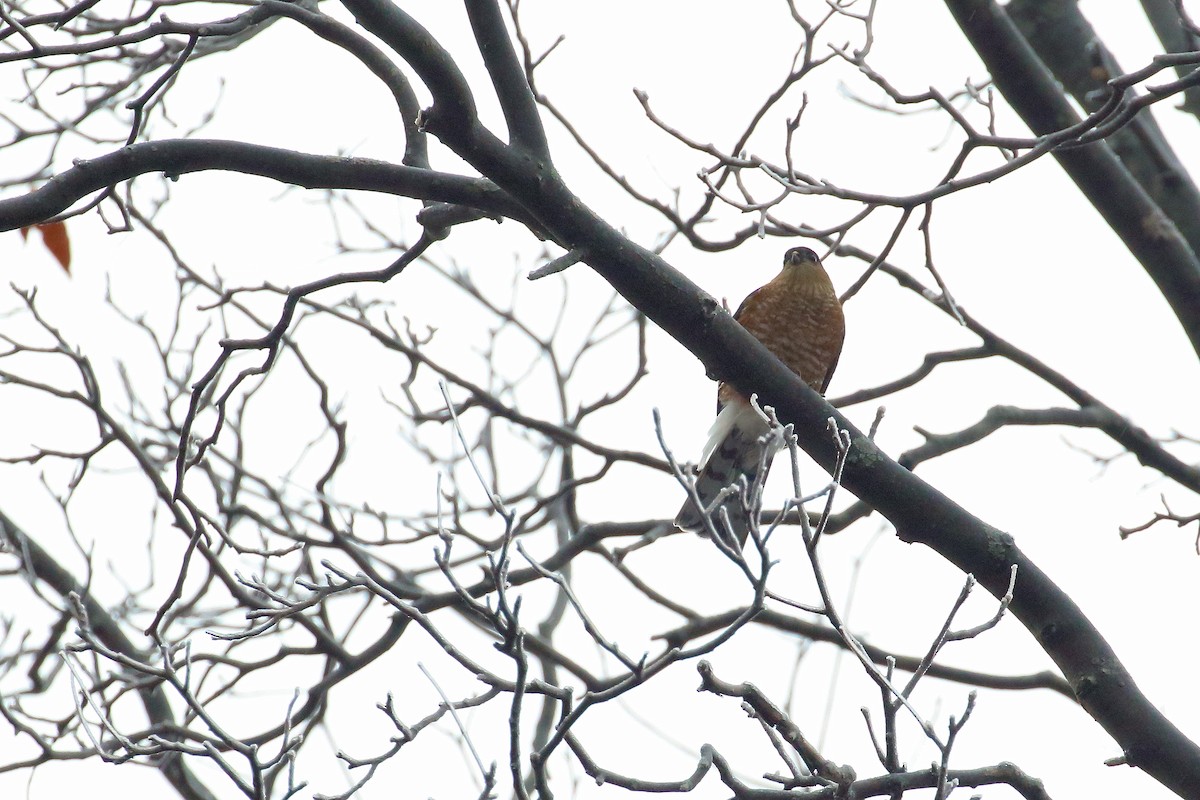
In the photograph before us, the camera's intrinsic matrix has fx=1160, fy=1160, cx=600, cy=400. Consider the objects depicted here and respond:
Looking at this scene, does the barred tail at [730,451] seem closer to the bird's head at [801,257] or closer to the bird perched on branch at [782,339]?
the bird perched on branch at [782,339]

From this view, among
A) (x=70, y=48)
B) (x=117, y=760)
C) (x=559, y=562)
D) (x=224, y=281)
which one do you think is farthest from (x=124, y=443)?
(x=70, y=48)

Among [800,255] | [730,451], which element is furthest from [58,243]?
[800,255]

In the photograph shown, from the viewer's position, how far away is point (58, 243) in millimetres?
3877

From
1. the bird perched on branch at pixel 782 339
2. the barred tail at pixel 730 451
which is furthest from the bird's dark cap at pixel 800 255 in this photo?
the barred tail at pixel 730 451

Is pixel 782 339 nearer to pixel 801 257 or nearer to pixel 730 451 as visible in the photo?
pixel 801 257

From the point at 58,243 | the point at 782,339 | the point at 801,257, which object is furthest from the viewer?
the point at 801,257

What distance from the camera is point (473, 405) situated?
502 cm

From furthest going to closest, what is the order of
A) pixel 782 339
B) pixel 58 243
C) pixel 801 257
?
pixel 801 257 → pixel 782 339 → pixel 58 243

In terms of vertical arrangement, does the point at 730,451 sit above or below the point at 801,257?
below

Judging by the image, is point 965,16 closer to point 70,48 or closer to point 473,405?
point 473,405

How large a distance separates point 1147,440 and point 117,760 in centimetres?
370

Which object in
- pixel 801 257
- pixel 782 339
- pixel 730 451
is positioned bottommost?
pixel 730 451

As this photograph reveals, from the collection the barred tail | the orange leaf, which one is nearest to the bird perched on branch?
the barred tail

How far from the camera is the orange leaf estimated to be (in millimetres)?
3852
